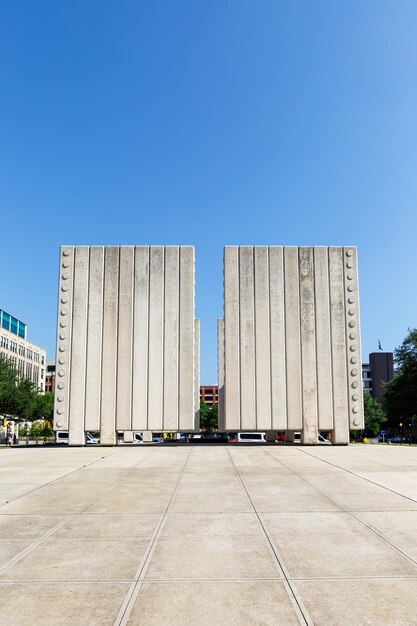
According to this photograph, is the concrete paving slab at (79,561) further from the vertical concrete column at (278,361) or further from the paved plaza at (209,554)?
the vertical concrete column at (278,361)

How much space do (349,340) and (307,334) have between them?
9.11ft

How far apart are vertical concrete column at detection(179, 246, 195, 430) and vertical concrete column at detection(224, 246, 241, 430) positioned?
227cm

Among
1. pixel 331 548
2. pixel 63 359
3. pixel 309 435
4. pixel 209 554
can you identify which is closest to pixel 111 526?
pixel 209 554

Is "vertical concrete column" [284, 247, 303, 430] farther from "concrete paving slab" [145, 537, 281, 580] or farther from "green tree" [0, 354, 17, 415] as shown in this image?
"green tree" [0, 354, 17, 415]

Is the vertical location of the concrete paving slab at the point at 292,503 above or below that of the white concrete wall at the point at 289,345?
Result: below

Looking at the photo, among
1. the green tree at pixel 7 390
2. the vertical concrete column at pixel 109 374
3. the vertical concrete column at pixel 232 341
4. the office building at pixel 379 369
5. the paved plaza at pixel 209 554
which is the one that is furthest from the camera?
the office building at pixel 379 369

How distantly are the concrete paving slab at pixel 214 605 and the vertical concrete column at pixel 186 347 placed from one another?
27.7m

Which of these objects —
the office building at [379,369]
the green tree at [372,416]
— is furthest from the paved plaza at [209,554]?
the office building at [379,369]

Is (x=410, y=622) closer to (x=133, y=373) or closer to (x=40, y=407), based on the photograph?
(x=133, y=373)

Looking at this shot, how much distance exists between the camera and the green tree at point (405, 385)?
231ft

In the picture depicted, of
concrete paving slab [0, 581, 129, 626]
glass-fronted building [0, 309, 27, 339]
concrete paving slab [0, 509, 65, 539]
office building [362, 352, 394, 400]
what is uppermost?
glass-fronted building [0, 309, 27, 339]

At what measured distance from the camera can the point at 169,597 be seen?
562cm

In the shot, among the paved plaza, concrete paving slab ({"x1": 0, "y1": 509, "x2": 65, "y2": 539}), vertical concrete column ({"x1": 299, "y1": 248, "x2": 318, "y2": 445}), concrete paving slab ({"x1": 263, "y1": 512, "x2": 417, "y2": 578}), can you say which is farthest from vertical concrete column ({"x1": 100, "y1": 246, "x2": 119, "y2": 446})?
concrete paving slab ({"x1": 263, "y1": 512, "x2": 417, "y2": 578})

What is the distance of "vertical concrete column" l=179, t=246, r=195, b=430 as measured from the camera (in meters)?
34.1
